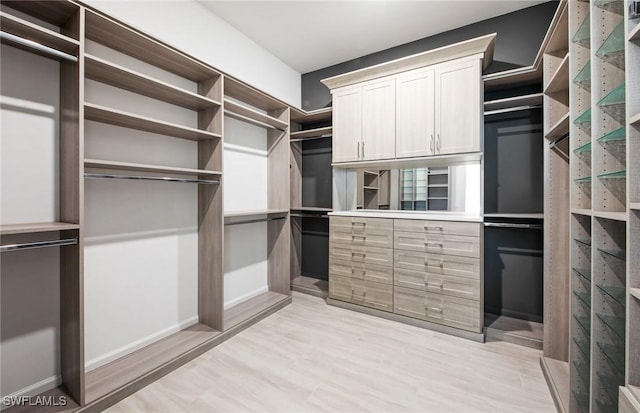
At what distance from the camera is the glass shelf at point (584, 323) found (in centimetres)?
140

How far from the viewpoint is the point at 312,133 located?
3547 millimetres

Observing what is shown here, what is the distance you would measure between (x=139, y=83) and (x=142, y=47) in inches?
10.2

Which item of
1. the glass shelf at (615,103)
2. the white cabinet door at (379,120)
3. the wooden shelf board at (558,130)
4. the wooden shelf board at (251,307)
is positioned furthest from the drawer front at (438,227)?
the wooden shelf board at (251,307)

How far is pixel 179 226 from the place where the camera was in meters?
2.44

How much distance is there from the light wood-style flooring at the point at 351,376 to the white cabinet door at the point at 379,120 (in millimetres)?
1774

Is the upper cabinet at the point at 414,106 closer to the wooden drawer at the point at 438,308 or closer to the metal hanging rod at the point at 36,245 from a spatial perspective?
the wooden drawer at the point at 438,308

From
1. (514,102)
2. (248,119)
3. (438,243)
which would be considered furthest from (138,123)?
(514,102)

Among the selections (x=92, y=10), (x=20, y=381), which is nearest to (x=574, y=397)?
(x=20, y=381)

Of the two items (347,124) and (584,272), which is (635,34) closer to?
(584,272)

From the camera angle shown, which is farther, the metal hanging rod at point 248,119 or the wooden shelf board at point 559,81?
the metal hanging rod at point 248,119

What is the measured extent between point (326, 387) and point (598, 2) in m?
2.42

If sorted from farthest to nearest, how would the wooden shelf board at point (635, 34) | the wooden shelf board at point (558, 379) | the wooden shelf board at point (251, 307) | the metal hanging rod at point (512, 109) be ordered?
the wooden shelf board at point (251, 307) → the metal hanging rod at point (512, 109) → the wooden shelf board at point (558, 379) → the wooden shelf board at point (635, 34)

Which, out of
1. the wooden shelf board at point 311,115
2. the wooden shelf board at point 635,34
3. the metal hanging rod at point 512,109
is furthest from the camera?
the wooden shelf board at point 311,115

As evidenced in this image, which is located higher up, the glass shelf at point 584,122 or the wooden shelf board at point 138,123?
the wooden shelf board at point 138,123
